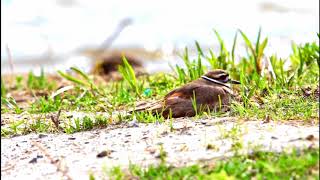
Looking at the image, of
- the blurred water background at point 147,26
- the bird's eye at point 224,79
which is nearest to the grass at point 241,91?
the bird's eye at point 224,79

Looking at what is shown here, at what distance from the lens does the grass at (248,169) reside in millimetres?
3648

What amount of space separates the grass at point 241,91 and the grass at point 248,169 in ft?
2.46

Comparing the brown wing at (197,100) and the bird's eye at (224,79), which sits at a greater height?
the bird's eye at (224,79)

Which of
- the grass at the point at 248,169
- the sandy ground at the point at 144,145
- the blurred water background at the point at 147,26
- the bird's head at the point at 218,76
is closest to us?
the grass at the point at 248,169

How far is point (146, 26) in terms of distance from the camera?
14977 millimetres

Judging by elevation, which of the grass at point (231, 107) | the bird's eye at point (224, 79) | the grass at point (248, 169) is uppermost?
the bird's eye at point (224, 79)

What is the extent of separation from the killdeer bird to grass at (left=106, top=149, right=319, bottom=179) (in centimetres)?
123

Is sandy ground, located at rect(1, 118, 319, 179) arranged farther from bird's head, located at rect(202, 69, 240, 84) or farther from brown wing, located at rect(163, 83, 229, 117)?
bird's head, located at rect(202, 69, 240, 84)

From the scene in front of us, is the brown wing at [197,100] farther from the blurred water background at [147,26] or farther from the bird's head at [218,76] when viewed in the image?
the blurred water background at [147,26]

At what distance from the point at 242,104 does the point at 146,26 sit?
32.2ft

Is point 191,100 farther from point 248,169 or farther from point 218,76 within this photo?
point 248,169

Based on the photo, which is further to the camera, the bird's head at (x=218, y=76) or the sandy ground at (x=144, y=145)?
the bird's head at (x=218, y=76)

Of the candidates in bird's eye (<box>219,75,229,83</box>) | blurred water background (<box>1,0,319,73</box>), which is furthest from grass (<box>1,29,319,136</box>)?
blurred water background (<box>1,0,319,73</box>)

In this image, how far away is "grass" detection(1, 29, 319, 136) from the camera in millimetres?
5035
